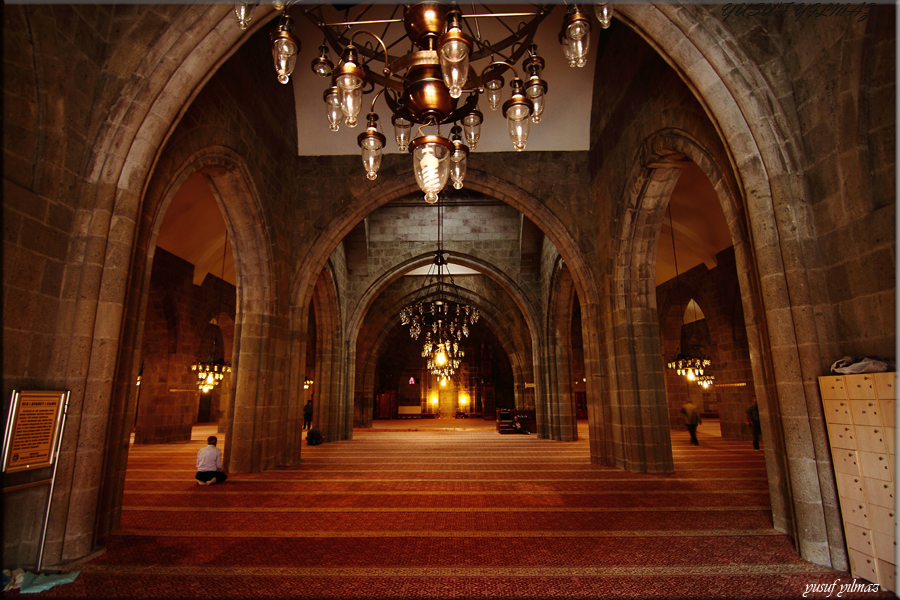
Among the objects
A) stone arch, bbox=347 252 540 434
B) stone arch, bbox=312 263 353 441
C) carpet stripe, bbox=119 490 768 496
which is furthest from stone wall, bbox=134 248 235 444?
carpet stripe, bbox=119 490 768 496

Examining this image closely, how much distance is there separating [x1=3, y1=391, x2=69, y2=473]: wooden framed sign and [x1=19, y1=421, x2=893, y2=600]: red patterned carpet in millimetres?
785

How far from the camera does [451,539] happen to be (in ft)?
11.4

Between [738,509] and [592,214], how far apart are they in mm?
5062

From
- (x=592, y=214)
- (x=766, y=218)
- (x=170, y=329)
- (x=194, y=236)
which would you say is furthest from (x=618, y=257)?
(x=170, y=329)

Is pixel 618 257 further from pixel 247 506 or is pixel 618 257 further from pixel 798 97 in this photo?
pixel 247 506

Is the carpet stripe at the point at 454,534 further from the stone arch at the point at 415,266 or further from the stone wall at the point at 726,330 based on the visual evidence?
the stone arch at the point at 415,266

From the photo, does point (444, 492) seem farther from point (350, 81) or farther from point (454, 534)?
point (350, 81)

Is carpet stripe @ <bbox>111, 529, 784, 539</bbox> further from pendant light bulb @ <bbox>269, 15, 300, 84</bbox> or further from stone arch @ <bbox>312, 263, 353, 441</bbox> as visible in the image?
stone arch @ <bbox>312, 263, 353, 441</bbox>

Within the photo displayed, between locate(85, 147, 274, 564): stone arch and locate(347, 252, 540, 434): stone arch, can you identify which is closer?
locate(85, 147, 274, 564): stone arch

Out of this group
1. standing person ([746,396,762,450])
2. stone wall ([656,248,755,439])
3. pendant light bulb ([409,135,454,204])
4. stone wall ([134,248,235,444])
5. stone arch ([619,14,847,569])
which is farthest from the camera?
stone wall ([134,248,235,444])

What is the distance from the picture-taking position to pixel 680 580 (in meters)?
2.70

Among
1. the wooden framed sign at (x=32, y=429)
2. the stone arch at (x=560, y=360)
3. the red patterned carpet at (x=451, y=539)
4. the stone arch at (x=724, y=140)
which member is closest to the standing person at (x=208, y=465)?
the red patterned carpet at (x=451, y=539)

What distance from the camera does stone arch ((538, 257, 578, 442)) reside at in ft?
37.2

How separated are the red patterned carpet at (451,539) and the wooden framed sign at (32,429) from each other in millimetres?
785
